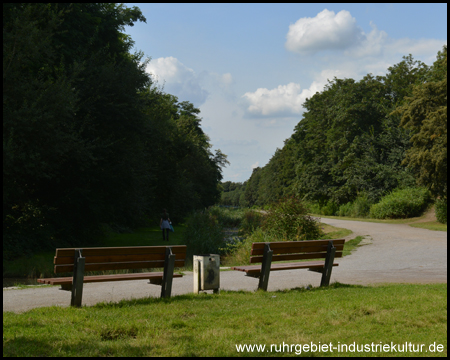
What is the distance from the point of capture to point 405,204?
37.8 metres

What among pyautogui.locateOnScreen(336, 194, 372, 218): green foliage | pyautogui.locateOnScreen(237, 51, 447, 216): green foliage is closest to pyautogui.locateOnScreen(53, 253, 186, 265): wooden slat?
pyautogui.locateOnScreen(237, 51, 447, 216): green foliage

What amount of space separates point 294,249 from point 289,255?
14cm

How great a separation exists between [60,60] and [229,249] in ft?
36.6

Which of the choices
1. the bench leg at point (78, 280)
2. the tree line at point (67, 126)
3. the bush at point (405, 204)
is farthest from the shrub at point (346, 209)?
the bench leg at point (78, 280)

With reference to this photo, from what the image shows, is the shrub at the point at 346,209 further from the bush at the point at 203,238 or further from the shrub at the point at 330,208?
the bush at the point at 203,238

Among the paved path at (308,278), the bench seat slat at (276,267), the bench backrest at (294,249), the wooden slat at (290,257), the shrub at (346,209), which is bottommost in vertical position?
the paved path at (308,278)

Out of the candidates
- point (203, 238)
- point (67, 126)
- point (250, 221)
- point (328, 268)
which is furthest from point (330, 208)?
point (328, 268)

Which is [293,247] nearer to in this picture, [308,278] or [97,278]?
[308,278]

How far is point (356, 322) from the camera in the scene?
521 centimetres

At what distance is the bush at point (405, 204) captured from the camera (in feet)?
123

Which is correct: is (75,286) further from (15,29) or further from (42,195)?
(42,195)

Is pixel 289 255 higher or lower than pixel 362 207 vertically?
lower

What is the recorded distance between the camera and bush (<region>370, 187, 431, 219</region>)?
3741cm

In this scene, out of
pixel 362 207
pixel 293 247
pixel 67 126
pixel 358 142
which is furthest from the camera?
pixel 358 142
